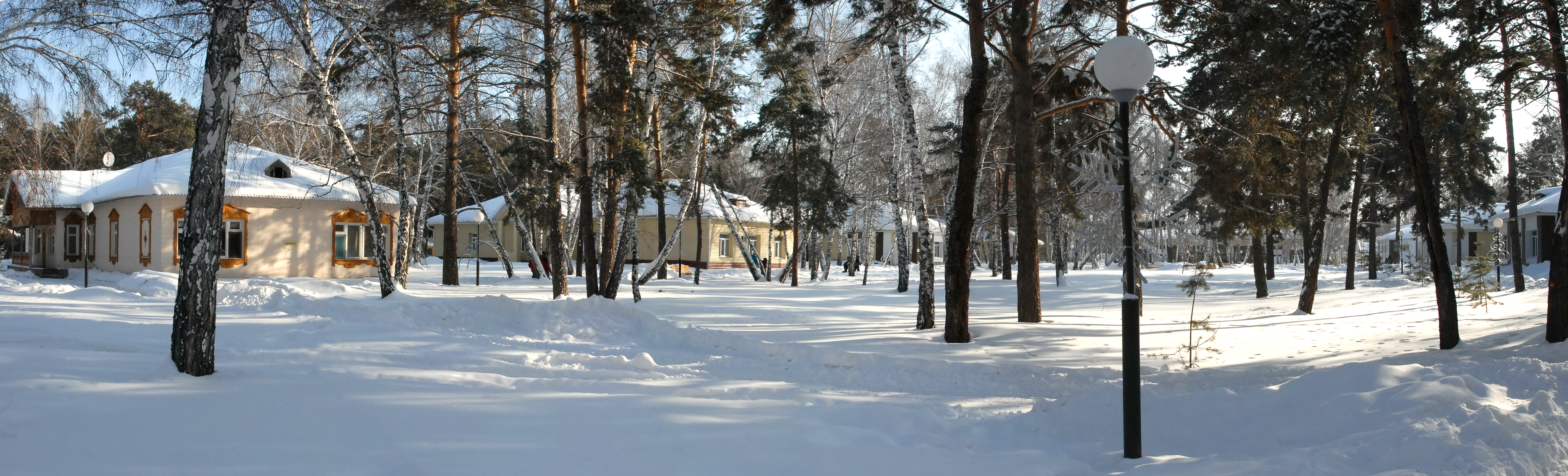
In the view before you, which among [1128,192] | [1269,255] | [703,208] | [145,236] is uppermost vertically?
[703,208]

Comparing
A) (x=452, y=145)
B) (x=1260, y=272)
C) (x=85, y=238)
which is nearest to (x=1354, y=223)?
(x=1260, y=272)

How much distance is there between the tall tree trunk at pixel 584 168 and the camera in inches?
529

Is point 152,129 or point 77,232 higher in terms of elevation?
point 152,129

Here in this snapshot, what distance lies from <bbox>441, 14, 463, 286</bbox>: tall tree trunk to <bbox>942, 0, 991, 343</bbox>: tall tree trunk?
808 cm

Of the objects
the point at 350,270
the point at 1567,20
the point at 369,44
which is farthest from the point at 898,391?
the point at 350,270

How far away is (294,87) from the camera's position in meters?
16.5

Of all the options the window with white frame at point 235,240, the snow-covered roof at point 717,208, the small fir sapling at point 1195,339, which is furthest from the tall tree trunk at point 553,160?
the snow-covered roof at point 717,208

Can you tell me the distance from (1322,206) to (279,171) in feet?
84.4

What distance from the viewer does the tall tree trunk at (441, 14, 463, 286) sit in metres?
14.8

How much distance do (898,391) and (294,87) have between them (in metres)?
14.7

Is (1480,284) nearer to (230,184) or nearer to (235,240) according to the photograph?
(230,184)

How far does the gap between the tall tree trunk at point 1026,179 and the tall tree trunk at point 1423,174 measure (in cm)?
426

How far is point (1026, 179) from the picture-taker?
1241 centimetres

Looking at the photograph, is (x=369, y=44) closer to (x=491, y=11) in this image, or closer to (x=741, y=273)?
(x=491, y=11)
